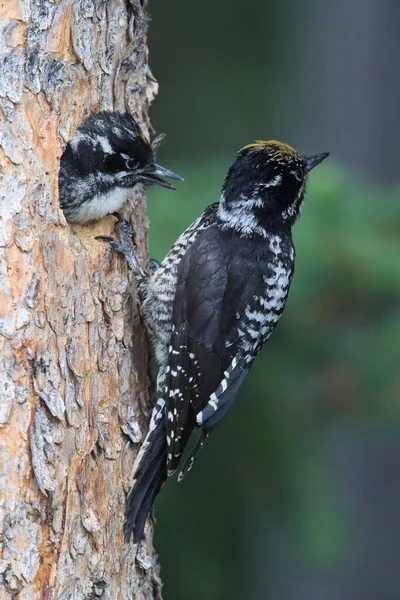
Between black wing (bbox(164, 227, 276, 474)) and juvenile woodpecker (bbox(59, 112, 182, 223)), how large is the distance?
339 millimetres

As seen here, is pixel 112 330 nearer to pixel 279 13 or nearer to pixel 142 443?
pixel 142 443

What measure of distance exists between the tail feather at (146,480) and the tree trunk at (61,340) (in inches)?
1.3

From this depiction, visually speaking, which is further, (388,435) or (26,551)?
(388,435)

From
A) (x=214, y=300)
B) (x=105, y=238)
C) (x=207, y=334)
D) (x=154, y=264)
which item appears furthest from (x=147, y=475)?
(x=154, y=264)

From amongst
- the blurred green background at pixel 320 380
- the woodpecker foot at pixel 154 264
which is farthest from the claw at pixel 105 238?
the blurred green background at pixel 320 380

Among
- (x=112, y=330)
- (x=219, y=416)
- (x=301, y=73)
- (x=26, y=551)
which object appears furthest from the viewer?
(x=301, y=73)

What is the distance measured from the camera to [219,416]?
3.28m

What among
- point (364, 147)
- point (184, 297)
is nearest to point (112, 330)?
point (184, 297)

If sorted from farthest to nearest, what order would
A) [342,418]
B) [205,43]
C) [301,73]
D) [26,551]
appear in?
[205,43]
[301,73]
[342,418]
[26,551]

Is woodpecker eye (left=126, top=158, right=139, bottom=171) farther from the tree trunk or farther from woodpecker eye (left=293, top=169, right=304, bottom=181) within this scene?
woodpecker eye (left=293, top=169, right=304, bottom=181)

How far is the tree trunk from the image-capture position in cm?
260

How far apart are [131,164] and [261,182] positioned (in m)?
0.53

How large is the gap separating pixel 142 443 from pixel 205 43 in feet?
19.2

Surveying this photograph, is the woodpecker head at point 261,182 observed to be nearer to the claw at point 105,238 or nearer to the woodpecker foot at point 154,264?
the woodpecker foot at point 154,264
